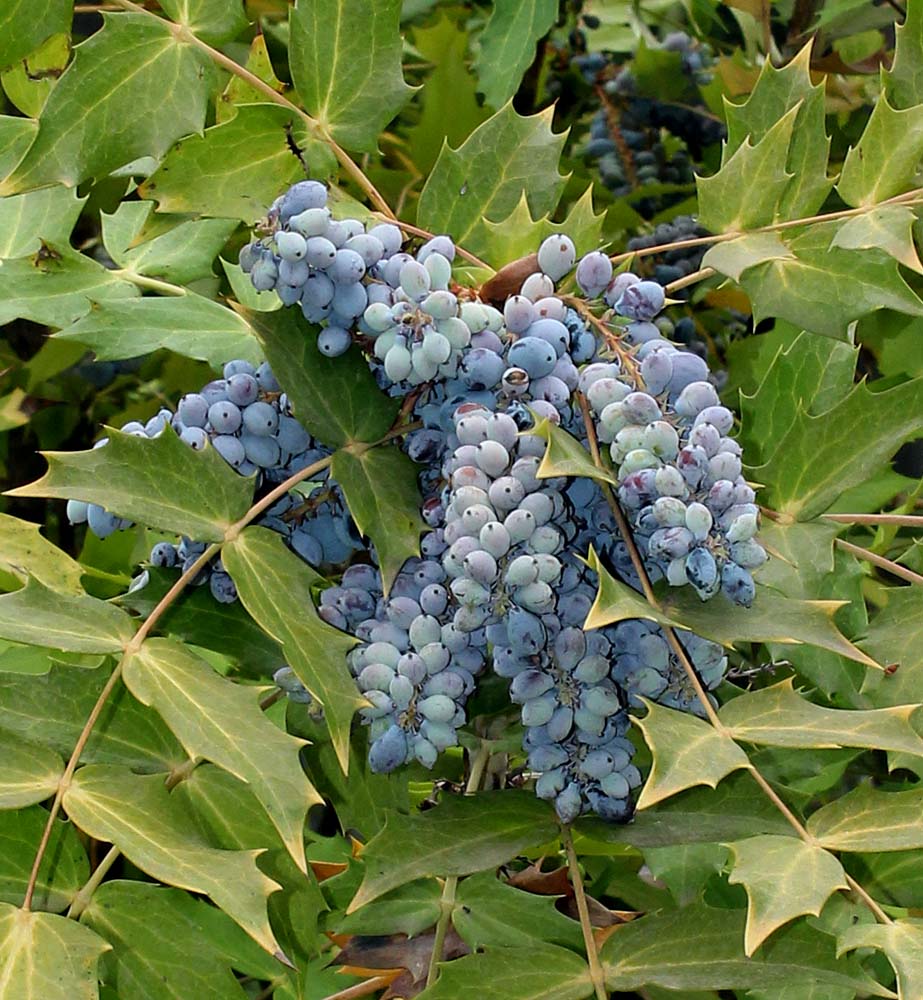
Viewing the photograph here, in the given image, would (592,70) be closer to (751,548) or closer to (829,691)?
(829,691)

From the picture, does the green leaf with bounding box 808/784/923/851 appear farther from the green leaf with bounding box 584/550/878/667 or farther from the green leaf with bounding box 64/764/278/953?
the green leaf with bounding box 64/764/278/953

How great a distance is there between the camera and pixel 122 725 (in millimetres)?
953

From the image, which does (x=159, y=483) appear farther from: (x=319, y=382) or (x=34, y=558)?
(x=34, y=558)

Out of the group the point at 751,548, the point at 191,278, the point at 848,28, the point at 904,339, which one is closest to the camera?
the point at 751,548

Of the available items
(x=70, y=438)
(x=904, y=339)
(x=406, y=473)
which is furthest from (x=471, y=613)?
(x=70, y=438)

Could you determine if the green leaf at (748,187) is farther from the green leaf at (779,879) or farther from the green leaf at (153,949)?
the green leaf at (153,949)

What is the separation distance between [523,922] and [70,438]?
1152mm

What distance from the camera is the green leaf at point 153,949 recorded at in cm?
86

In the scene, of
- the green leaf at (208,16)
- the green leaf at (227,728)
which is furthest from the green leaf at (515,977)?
the green leaf at (208,16)

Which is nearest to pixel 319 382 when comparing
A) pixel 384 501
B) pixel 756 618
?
pixel 384 501

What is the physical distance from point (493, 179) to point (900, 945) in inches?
24.1

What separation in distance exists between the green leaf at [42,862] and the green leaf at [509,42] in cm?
92

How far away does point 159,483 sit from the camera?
2.88 feet

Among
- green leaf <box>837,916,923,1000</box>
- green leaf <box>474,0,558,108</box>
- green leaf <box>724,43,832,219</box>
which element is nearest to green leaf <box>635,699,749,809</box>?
green leaf <box>837,916,923,1000</box>
